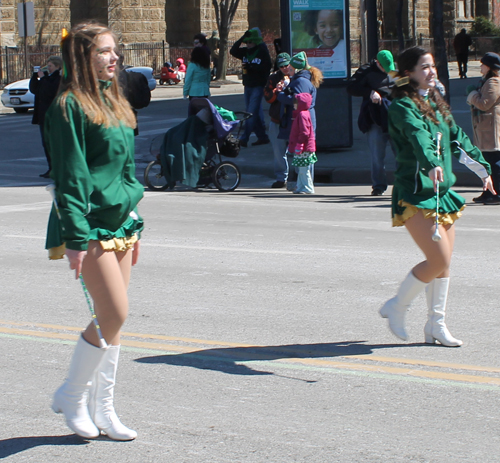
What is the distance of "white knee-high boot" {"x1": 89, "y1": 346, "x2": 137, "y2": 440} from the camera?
3977 mm

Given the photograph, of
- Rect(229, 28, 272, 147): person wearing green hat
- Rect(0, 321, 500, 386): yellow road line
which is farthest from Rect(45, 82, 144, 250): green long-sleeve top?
Rect(229, 28, 272, 147): person wearing green hat

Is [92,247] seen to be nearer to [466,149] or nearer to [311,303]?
[466,149]

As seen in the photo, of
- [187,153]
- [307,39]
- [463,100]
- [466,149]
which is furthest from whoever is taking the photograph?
[463,100]

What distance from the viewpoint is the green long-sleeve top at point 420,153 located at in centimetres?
518

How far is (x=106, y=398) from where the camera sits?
3984mm

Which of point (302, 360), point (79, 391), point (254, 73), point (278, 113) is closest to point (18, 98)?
Result: point (254, 73)

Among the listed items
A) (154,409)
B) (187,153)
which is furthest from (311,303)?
(187,153)

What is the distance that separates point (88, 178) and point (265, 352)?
207 centimetres

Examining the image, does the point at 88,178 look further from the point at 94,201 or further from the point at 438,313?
the point at 438,313

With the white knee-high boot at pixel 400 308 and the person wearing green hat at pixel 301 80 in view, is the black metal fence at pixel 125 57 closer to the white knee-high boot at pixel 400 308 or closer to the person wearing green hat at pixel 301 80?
the person wearing green hat at pixel 301 80

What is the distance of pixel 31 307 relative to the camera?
6.58 meters

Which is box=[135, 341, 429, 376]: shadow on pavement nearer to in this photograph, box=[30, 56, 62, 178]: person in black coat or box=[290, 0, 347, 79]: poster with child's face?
box=[30, 56, 62, 178]: person in black coat

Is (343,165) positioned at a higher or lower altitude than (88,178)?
lower

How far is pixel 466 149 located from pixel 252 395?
79.1 inches
